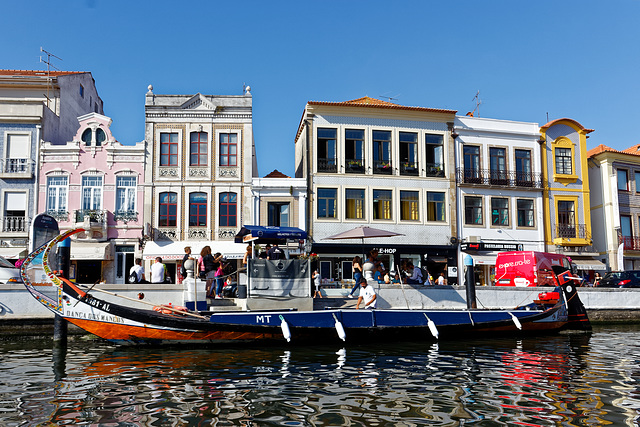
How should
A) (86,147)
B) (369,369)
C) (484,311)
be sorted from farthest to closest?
(86,147) → (484,311) → (369,369)

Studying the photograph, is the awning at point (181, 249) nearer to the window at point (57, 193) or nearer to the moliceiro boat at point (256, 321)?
the window at point (57, 193)

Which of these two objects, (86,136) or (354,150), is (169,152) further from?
(354,150)

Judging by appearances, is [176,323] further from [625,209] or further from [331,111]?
[625,209]

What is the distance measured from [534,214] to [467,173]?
4.95m

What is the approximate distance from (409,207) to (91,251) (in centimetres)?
1720

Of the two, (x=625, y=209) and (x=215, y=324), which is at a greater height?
(x=625, y=209)

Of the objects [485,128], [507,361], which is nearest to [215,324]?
[507,361]

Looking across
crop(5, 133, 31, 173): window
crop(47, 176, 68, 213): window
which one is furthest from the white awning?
crop(5, 133, 31, 173): window

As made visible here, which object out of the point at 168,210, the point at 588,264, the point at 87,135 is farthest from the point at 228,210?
the point at 588,264

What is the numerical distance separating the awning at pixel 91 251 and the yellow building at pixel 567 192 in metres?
A: 25.0

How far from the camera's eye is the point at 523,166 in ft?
109

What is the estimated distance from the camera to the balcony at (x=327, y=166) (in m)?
30.2

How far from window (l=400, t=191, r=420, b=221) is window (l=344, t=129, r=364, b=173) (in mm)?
2909

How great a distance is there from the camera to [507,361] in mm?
12758
